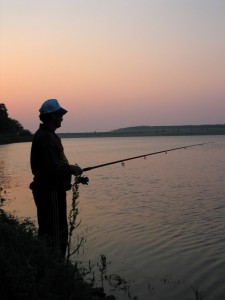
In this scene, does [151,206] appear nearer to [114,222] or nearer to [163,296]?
[114,222]

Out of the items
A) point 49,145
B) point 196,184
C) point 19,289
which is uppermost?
point 49,145

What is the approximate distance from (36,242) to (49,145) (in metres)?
1.17

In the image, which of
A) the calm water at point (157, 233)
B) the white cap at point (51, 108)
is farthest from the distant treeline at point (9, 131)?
the white cap at point (51, 108)

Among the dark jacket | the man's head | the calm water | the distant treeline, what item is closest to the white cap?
the man's head

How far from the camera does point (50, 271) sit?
15.2 ft

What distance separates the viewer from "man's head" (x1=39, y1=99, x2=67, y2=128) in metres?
5.55

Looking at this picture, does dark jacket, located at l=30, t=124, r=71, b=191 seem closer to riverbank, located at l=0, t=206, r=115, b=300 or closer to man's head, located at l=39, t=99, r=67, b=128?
man's head, located at l=39, t=99, r=67, b=128

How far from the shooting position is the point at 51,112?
554 centimetres

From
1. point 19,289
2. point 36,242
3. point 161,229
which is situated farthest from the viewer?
point 161,229

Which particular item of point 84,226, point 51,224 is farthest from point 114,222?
point 51,224

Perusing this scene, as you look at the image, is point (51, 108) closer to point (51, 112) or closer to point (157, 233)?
point (51, 112)

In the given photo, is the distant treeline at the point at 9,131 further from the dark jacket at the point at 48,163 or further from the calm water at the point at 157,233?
the dark jacket at the point at 48,163

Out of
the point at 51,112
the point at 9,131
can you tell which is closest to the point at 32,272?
the point at 51,112

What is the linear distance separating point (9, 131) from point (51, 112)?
10778cm
